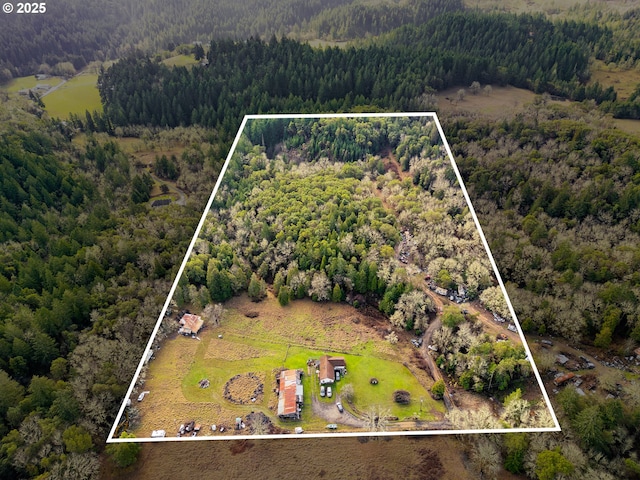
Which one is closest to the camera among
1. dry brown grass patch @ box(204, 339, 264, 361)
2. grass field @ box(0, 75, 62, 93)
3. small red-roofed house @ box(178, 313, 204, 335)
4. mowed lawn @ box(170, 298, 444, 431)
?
mowed lawn @ box(170, 298, 444, 431)

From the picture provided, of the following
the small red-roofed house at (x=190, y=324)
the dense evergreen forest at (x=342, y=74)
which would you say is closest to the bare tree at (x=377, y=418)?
the small red-roofed house at (x=190, y=324)

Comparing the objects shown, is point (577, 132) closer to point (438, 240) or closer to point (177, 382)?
point (438, 240)

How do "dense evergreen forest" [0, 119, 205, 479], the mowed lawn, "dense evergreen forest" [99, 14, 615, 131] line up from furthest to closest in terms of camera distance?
"dense evergreen forest" [99, 14, 615, 131]
"dense evergreen forest" [0, 119, 205, 479]
the mowed lawn

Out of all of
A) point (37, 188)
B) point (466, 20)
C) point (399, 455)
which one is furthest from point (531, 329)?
point (466, 20)

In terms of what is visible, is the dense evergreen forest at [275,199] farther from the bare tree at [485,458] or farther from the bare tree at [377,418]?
the bare tree at [377,418]

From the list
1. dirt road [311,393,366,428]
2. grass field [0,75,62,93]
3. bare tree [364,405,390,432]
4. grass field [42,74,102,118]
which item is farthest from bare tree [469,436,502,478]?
grass field [0,75,62,93]

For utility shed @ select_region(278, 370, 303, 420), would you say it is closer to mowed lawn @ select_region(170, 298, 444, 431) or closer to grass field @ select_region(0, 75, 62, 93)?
mowed lawn @ select_region(170, 298, 444, 431)

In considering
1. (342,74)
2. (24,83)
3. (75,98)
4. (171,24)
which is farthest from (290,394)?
(171,24)
